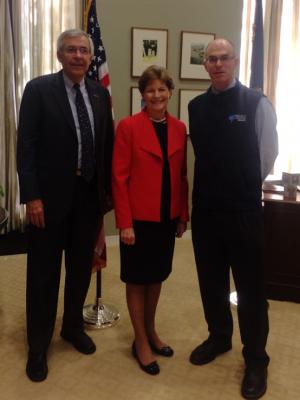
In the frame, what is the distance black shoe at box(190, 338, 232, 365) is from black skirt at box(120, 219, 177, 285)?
48cm

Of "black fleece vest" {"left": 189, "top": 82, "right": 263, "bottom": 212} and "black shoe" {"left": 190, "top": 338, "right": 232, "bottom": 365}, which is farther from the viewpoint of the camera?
"black shoe" {"left": 190, "top": 338, "right": 232, "bottom": 365}

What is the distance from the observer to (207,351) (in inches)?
90.2

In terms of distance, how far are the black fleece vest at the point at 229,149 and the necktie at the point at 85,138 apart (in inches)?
19.4

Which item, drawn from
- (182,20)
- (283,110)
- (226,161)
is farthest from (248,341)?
(283,110)

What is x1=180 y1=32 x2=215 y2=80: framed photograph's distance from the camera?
13.3ft

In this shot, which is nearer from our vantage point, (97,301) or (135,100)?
(97,301)

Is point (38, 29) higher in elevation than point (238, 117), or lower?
higher

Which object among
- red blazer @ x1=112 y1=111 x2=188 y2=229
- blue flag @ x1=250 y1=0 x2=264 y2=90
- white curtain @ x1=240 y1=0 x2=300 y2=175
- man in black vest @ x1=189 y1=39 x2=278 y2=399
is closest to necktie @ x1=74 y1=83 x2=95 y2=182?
red blazer @ x1=112 y1=111 x2=188 y2=229

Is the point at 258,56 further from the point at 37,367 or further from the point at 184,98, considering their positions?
the point at 37,367

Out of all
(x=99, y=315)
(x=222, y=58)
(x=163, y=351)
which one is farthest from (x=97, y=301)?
(x=222, y=58)

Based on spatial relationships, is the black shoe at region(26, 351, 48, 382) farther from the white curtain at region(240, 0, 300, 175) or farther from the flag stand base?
the white curtain at region(240, 0, 300, 175)

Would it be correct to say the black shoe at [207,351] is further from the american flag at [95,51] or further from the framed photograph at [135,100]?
the framed photograph at [135,100]

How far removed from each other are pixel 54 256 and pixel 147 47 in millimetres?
2465

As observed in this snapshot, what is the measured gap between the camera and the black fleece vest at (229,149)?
6.26 feet
